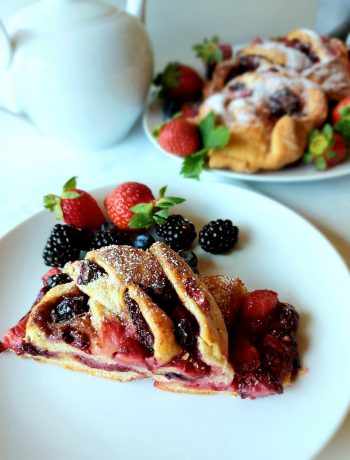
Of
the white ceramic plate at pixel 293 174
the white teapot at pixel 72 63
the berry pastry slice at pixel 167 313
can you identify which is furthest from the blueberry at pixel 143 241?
the white teapot at pixel 72 63

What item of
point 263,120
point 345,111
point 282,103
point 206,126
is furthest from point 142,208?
point 345,111

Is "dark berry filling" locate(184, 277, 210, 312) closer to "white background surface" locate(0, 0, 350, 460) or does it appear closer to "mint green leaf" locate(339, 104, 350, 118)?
"white background surface" locate(0, 0, 350, 460)

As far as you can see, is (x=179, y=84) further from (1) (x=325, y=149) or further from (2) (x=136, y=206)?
(2) (x=136, y=206)

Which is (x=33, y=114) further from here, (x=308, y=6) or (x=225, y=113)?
(x=308, y=6)

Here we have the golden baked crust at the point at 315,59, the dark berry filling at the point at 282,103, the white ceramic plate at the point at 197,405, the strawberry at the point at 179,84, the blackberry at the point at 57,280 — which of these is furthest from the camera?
the strawberry at the point at 179,84

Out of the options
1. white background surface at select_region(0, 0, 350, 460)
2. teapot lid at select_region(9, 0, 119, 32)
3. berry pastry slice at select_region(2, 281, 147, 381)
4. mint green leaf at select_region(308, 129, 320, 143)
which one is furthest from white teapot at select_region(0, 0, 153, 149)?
berry pastry slice at select_region(2, 281, 147, 381)

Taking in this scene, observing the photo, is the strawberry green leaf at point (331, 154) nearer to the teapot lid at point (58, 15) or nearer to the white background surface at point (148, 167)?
the white background surface at point (148, 167)

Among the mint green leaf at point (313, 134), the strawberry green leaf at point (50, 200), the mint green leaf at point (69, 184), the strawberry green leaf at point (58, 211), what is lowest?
the mint green leaf at point (313, 134)

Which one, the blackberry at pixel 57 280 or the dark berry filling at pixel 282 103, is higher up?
the dark berry filling at pixel 282 103

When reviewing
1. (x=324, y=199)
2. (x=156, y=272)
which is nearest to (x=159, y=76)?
(x=324, y=199)
